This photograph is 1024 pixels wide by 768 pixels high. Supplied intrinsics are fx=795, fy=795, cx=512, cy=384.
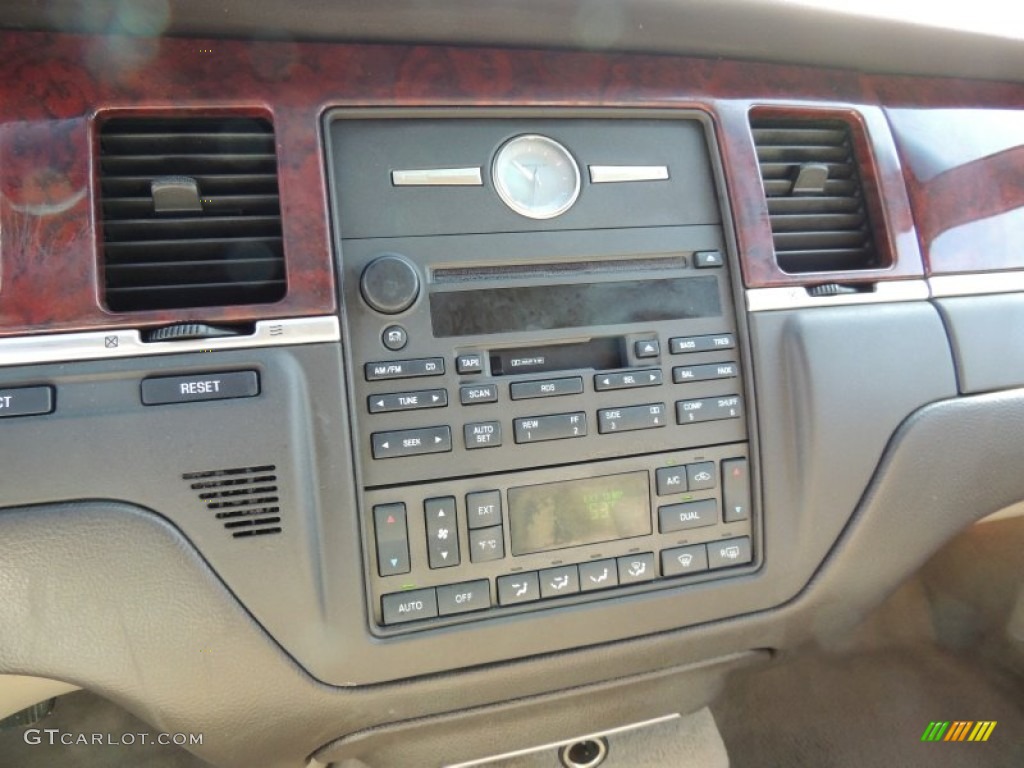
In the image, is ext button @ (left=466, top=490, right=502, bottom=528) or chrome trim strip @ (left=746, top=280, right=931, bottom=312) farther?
chrome trim strip @ (left=746, top=280, right=931, bottom=312)

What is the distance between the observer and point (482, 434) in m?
1.15

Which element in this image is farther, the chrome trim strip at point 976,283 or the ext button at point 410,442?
the chrome trim strip at point 976,283

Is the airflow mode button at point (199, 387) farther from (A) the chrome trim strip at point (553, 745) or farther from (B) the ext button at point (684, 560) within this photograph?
(A) the chrome trim strip at point (553, 745)

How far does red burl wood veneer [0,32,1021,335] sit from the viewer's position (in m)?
1.04

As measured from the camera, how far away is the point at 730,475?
1.27 meters

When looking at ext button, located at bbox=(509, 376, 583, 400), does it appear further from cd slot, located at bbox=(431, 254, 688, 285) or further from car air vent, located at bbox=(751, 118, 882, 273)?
car air vent, located at bbox=(751, 118, 882, 273)

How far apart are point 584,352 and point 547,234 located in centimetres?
19

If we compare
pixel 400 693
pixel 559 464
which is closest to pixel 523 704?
pixel 400 693

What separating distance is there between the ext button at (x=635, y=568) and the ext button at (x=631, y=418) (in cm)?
20

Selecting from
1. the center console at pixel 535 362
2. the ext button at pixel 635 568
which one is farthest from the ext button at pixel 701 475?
the ext button at pixel 635 568

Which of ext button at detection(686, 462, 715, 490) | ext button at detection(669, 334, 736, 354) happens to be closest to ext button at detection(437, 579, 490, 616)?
ext button at detection(686, 462, 715, 490)

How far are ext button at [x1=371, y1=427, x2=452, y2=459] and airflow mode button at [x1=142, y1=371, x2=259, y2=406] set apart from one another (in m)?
0.18

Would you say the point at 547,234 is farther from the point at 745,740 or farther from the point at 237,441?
the point at 745,740

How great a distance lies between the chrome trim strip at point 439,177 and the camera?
117cm
